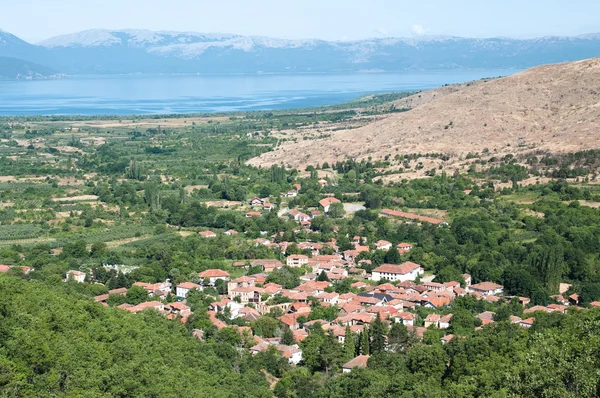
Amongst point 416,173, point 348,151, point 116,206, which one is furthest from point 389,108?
point 116,206

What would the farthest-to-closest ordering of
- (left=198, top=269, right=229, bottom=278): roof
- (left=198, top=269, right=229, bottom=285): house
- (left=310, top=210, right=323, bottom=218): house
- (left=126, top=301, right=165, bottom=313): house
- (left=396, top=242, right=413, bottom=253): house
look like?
(left=310, top=210, right=323, bottom=218): house < (left=396, top=242, right=413, bottom=253): house < (left=198, top=269, right=229, bottom=278): roof < (left=198, top=269, right=229, bottom=285): house < (left=126, top=301, right=165, bottom=313): house

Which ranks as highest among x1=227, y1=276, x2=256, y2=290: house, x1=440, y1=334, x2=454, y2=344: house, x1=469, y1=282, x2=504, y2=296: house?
x1=440, y1=334, x2=454, y2=344: house

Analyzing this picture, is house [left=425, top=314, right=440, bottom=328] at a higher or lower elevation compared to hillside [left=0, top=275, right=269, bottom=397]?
lower

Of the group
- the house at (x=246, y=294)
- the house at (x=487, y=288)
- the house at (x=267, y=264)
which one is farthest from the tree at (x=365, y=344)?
the house at (x=267, y=264)

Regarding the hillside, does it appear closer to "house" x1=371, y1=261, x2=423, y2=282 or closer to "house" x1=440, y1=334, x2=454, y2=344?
"house" x1=440, y1=334, x2=454, y2=344

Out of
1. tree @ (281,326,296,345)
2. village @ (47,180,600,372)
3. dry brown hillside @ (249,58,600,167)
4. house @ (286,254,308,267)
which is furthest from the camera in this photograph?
dry brown hillside @ (249,58,600,167)

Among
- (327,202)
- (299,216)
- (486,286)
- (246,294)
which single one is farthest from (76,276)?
(327,202)

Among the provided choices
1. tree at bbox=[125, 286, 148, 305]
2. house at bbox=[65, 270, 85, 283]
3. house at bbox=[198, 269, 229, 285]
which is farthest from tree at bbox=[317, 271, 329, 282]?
house at bbox=[65, 270, 85, 283]

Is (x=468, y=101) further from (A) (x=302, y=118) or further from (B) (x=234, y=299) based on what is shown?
(B) (x=234, y=299)
